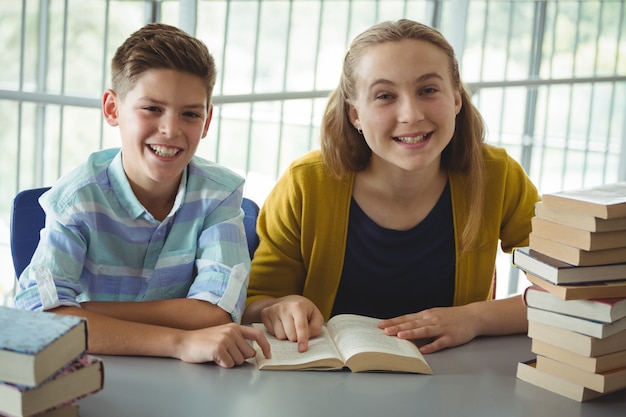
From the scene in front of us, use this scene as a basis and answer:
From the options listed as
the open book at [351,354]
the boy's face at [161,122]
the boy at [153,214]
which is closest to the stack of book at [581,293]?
the open book at [351,354]

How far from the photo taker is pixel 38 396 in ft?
3.44

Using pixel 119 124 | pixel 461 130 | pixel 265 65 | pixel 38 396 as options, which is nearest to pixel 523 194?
pixel 461 130

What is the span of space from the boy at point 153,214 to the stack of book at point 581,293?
0.63 m

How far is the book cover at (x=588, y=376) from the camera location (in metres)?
1.37

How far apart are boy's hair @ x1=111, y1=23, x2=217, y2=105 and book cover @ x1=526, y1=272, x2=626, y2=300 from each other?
87 centimetres

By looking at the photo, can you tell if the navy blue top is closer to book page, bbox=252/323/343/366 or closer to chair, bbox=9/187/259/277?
book page, bbox=252/323/343/366

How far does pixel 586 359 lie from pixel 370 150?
0.88 meters

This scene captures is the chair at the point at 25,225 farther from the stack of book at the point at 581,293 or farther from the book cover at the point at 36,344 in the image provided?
the stack of book at the point at 581,293

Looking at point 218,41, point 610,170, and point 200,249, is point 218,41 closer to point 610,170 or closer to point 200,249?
point 610,170

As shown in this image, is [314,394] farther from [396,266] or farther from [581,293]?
[396,266]

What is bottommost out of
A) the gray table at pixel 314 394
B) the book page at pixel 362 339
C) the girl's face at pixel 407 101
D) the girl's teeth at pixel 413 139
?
the gray table at pixel 314 394

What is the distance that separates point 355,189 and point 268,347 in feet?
2.27

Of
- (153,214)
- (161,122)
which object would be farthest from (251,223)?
(161,122)

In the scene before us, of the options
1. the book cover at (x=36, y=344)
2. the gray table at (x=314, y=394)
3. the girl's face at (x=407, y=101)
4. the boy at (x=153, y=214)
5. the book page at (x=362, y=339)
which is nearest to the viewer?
the book cover at (x=36, y=344)
